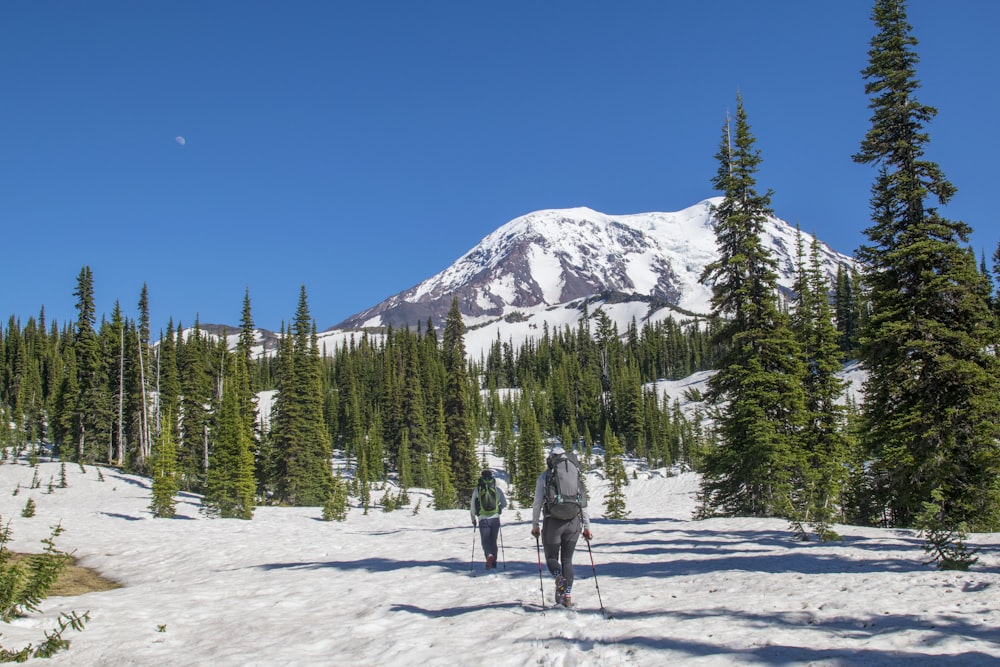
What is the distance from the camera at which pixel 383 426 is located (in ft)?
236

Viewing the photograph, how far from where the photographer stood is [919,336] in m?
16.4

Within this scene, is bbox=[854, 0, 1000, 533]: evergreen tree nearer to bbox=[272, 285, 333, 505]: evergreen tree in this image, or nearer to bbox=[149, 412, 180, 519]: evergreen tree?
bbox=[149, 412, 180, 519]: evergreen tree

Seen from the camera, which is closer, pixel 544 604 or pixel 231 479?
pixel 544 604

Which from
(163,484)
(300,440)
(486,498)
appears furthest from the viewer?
(300,440)

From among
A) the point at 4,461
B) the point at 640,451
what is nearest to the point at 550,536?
the point at 4,461

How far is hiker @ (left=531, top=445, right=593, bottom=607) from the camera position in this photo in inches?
348

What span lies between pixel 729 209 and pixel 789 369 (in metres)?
6.52

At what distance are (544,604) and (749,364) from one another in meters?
15.6

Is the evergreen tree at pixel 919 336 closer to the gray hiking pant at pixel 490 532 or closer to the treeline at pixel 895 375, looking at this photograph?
the treeline at pixel 895 375

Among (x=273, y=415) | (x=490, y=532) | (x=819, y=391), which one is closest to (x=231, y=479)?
(x=490, y=532)

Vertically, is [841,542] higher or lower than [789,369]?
lower

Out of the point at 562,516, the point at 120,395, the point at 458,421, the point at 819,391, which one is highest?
the point at 120,395

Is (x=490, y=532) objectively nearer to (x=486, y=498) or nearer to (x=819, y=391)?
(x=486, y=498)

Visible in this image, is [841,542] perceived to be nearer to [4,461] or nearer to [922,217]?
[922,217]
